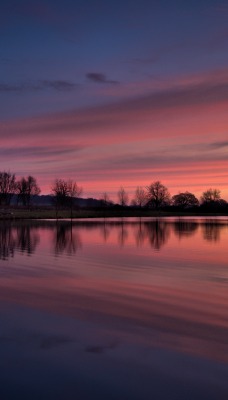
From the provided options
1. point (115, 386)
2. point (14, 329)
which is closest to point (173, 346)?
point (115, 386)

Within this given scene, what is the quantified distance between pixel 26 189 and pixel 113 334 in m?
166

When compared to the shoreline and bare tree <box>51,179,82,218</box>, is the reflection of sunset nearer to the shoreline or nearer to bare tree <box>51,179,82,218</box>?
the shoreline

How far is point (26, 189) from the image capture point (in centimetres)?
17112

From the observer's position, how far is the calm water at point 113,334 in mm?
6781

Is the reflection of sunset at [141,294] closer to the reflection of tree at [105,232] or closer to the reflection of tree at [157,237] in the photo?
the reflection of tree at [157,237]

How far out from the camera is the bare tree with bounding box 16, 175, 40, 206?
167650mm

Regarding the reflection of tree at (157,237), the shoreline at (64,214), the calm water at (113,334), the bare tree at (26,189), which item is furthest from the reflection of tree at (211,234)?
the bare tree at (26,189)

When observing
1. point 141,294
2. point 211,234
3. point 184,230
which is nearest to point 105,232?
point 184,230

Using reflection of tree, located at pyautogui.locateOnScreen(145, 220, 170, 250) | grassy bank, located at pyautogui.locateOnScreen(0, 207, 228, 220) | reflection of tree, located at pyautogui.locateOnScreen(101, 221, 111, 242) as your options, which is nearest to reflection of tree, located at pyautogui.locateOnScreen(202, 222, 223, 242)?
reflection of tree, located at pyautogui.locateOnScreen(145, 220, 170, 250)

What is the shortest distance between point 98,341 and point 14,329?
85.2 inches

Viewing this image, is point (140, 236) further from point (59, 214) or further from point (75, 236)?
point (59, 214)

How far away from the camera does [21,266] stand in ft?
66.7

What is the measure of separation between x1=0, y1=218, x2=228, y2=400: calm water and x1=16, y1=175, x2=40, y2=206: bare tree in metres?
147

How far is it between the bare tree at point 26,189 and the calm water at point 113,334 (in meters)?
147
